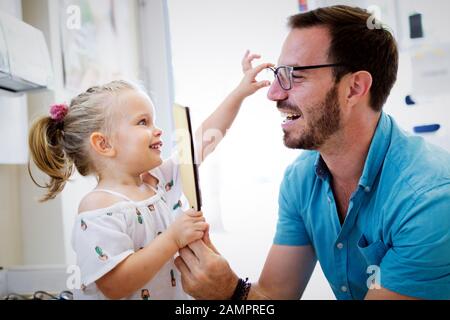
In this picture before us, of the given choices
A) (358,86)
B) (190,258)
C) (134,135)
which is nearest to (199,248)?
(190,258)

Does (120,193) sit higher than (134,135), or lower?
lower

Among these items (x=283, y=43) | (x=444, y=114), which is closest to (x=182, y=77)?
(x=283, y=43)

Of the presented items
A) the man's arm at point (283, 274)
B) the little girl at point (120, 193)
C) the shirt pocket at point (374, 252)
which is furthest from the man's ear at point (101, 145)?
the shirt pocket at point (374, 252)

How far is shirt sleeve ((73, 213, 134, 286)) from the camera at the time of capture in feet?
2.39

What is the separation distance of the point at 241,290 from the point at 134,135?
0.42m

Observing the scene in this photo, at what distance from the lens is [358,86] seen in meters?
0.91

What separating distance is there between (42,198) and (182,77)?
18.3 inches

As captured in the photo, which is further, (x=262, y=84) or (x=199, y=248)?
(x=262, y=84)

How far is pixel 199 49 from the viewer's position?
1.00 m

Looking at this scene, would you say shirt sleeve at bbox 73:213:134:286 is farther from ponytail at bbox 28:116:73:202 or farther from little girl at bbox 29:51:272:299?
ponytail at bbox 28:116:73:202

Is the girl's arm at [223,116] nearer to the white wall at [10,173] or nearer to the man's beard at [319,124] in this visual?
the man's beard at [319,124]

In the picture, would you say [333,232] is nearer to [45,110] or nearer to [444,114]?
[444,114]

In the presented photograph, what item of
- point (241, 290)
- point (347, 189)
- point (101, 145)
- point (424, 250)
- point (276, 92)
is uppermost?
point (276, 92)

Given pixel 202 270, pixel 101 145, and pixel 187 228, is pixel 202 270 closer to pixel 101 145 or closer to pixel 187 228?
pixel 187 228
